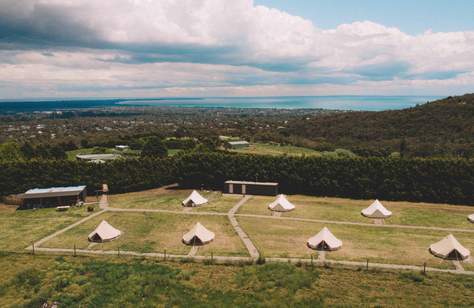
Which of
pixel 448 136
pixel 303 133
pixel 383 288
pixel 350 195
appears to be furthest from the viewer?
pixel 303 133

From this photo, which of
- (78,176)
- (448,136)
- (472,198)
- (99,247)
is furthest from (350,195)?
(448,136)

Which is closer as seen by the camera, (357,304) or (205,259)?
(357,304)

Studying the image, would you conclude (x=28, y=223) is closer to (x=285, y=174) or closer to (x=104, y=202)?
(x=104, y=202)

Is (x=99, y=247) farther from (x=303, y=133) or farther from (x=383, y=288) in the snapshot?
(x=303, y=133)

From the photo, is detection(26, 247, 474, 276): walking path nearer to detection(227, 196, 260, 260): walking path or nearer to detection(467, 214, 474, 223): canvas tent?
detection(227, 196, 260, 260): walking path

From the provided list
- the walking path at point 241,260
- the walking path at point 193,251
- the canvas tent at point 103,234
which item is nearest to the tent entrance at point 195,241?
the walking path at point 193,251

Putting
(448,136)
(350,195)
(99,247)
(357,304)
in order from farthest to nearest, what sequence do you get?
(448,136) → (350,195) → (99,247) → (357,304)

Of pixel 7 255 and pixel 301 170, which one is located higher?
pixel 301 170
